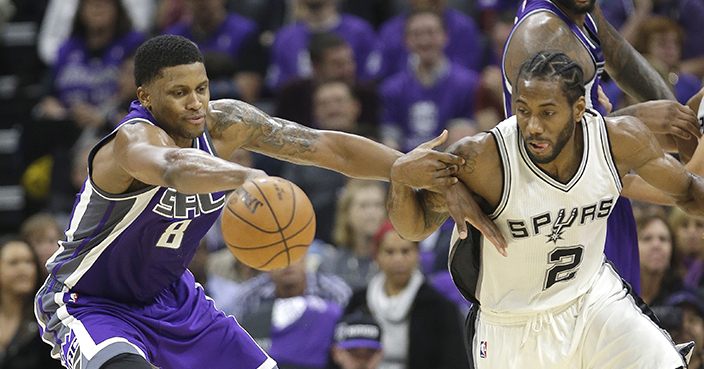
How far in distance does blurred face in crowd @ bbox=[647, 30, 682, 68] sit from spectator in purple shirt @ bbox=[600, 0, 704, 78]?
426 mm

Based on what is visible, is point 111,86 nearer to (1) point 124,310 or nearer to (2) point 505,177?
(1) point 124,310

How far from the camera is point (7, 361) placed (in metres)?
8.45

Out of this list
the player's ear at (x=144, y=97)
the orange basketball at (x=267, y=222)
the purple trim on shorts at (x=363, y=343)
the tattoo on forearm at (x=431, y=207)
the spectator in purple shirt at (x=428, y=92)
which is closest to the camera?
the orange basketball at (x=267, y=222)

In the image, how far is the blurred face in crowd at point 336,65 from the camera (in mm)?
10977

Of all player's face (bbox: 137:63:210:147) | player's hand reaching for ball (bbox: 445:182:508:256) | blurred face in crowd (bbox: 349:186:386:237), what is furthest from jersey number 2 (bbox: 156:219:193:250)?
blurred face in crowd (bbox: 349:186:386:237)

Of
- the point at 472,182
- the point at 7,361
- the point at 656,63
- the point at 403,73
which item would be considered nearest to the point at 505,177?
the point at 472,182

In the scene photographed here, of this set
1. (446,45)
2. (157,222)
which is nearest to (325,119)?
(446,45)

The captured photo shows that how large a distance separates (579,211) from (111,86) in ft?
28.4

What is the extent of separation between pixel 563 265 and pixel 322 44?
21.9ft

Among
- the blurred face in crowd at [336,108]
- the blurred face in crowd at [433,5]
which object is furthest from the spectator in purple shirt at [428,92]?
the blurred face in crowd at [336,108]

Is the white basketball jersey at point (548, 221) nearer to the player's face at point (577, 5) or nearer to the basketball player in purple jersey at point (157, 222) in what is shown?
the basketball player in purple jersey at point (157, 222)

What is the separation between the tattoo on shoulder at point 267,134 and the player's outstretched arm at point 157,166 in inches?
26.2

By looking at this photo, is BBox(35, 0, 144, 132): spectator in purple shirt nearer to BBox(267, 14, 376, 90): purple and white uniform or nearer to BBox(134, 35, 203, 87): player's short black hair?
Answer: BBox(267, 14, 376, 90): purple and white uniform

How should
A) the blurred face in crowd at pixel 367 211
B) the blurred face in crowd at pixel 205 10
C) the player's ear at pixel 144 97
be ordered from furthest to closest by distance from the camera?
the blurred face in crowd at pixel 205 10 < the blurred face in crowd at pixel 367 211 < the player's ear at pixel 144 97
